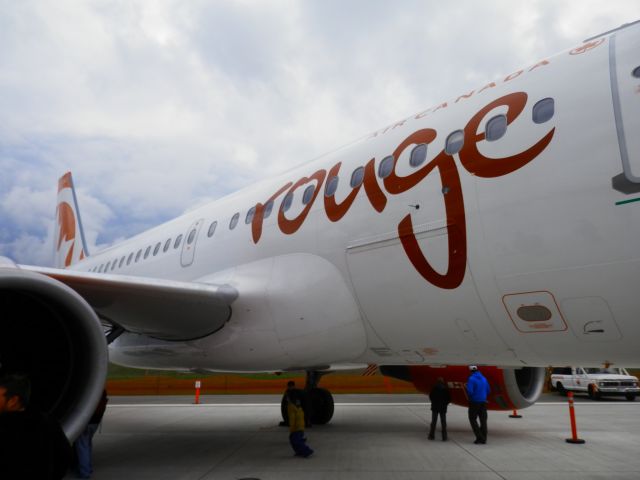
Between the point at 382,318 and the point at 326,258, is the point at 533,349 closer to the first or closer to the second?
the point at 382,318

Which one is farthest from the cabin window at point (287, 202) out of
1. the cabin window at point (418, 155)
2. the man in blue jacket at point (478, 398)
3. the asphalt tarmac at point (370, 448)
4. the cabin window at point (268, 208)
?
the man in blue jacket at point (478, 398)

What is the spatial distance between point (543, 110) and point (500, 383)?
18.0ft

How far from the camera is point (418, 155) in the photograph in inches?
196

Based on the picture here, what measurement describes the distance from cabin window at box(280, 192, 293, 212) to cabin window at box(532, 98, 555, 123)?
314 cm

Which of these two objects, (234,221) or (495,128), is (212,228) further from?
(495,128)

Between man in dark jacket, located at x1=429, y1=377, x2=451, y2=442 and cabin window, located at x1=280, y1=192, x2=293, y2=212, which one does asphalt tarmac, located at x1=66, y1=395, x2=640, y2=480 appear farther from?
cabin window, located at x1=280, y1=192, x2=293, y2=212

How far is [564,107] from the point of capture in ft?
12.9

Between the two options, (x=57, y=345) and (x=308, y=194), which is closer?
(x=57, y=345)

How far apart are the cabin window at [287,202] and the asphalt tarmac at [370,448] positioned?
3070 mm

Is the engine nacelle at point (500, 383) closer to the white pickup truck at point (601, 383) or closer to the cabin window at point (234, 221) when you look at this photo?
the cabin window at point (234, 221)

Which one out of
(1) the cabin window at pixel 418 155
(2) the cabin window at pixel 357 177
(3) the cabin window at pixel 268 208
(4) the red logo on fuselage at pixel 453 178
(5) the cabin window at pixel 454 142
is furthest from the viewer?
(3) the cabin window at pixel 268 208

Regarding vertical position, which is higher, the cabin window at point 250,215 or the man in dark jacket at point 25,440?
the cabin window at point 250,215

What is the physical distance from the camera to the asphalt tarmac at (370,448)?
6.12 m

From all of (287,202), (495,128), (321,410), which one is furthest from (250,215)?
(321,410)
